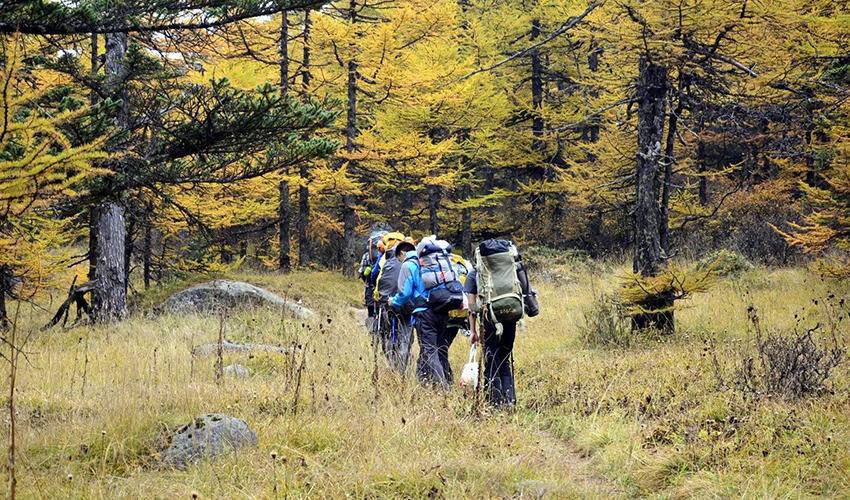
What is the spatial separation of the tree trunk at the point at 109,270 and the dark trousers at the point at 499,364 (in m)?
8.42

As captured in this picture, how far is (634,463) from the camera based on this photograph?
187 inches

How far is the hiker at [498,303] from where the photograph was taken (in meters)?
5.96

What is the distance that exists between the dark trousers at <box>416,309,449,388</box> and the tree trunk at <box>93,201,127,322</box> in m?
7.46

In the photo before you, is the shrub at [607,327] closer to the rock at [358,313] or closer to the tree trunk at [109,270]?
the rock at [358,313]

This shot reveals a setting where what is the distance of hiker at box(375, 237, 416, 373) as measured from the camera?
7.73 meters

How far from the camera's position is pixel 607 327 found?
9.49 metres

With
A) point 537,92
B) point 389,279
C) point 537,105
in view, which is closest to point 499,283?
point 389,279

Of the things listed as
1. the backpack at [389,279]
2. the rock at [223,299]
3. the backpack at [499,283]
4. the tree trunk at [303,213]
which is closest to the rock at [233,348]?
the backpack at [389,279]

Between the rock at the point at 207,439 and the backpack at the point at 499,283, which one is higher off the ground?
the backpack at the point at 499,283

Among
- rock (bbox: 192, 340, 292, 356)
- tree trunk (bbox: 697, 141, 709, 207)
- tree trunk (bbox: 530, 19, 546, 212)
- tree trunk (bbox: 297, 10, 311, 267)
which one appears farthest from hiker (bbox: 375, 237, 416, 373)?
tree trunk (bbox: 697, 141, 709, 207)

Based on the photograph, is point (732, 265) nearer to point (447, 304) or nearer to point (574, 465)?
point (447, 304)

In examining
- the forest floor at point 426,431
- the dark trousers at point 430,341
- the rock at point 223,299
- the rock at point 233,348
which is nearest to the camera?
the forest floor at point 426,431

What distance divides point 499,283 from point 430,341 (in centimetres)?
128

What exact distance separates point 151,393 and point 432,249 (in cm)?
308
